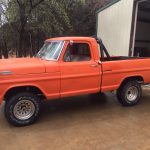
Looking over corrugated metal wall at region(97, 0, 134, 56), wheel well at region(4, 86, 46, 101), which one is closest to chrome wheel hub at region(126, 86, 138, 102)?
wheel well at region(4, 86, 46, 101)

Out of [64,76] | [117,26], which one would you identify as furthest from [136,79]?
[117,26]

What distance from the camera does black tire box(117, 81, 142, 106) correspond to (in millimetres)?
6538

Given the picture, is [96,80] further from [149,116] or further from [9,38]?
[9,38]

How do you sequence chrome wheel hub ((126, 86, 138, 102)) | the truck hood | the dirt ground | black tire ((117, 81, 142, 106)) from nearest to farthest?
the dirt ground → the truck hood → black tire ((117, 81, 142, 106)) → chrome wheel hub ((126, 86, 138, 102))

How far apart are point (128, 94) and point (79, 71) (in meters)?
1.95

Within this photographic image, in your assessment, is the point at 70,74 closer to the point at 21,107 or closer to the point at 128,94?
the point at 21,107

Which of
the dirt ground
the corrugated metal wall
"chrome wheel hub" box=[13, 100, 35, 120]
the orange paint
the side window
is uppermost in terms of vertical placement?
the corrugated metal wall

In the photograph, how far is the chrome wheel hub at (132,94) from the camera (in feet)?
21.9

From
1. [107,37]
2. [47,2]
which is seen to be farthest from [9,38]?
[107,37]

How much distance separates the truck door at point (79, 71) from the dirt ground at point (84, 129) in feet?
2.32

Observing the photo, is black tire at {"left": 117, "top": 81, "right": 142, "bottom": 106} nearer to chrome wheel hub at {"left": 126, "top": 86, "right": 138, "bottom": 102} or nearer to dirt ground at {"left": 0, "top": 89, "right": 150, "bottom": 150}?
chrome wheel hub at {"left": 126, "top": 86, "right": 138, "bottom": 102}

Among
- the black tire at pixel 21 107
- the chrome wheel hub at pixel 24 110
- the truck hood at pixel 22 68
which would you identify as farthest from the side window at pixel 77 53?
the chrome wheel hub at pixel 24 110

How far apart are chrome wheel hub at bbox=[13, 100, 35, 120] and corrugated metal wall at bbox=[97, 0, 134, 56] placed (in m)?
7.53

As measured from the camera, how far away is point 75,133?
4746 mm
